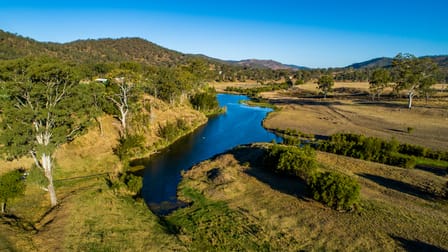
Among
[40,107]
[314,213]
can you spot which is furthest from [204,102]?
[314,213]

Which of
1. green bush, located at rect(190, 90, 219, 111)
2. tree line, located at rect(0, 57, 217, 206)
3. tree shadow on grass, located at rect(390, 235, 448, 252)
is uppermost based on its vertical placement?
tree line, located at rect(0, 57, 217, 206)

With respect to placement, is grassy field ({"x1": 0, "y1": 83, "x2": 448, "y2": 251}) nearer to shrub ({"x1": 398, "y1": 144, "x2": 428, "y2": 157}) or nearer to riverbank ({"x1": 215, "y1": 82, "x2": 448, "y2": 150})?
shrub ({"x1": 398, "y1": 144, "x2": 428, "y2": 157})

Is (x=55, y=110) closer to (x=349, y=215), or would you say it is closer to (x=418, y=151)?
(x=349, y=215)

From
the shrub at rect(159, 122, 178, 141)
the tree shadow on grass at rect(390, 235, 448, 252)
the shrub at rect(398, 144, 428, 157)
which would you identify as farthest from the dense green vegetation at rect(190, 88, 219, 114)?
the tree shadow on grass at rect(390, 235, 448, 252)

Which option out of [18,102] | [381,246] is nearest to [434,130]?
[381,246]

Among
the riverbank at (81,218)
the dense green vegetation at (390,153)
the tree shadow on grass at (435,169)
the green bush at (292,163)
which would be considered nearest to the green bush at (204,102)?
the dense green vegetation at (390,153)

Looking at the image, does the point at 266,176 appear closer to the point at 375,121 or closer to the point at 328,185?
the point at 328,185
